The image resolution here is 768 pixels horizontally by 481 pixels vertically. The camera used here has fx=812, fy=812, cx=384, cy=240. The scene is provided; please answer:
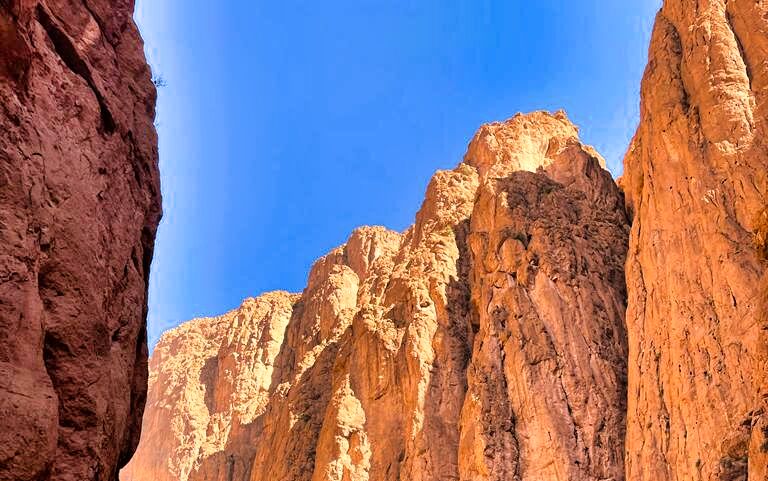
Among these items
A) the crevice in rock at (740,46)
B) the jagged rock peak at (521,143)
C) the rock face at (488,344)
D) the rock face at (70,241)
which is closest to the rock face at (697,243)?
the crevice in rock at (740,46)

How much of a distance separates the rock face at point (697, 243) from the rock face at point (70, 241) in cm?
1754

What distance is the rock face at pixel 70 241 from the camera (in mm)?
7000

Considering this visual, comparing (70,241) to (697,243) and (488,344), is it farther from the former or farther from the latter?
(488,344)

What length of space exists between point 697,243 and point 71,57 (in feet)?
78.3

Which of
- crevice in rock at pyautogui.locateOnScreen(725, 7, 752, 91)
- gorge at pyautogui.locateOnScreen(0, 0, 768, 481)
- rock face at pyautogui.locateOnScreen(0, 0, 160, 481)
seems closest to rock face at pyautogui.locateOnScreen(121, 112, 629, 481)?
gorge at pyautogui.locateOnScreen(0, 0, 768, 481)

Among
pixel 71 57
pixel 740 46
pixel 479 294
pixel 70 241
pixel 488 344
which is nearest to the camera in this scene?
pixel 70 241

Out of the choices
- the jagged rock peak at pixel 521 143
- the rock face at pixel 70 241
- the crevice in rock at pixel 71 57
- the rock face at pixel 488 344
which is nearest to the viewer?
the rock face at pixel 70 241

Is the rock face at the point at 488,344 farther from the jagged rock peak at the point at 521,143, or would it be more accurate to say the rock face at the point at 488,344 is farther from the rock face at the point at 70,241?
the rock face at the point at 70,241

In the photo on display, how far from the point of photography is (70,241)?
8.35 m

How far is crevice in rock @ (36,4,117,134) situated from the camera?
920cm

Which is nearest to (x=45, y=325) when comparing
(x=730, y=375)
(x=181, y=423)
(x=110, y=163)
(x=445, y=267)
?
(x=110, y=163)

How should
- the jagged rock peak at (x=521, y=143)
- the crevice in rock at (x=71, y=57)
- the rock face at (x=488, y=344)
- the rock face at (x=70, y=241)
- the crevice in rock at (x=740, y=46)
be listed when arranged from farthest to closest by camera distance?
the jagged rock peak at (x=521, y=143) → the rock face at (x=488, y=344) → the crevice in rock at (x=740, y=46) → the crevice in rock at (x=71, y=57) → the rock face at (x=70, y=241)

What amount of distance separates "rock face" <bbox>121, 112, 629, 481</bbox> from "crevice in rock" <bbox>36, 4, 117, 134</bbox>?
81.8 ft

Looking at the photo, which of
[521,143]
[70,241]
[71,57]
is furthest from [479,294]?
[70,241]
